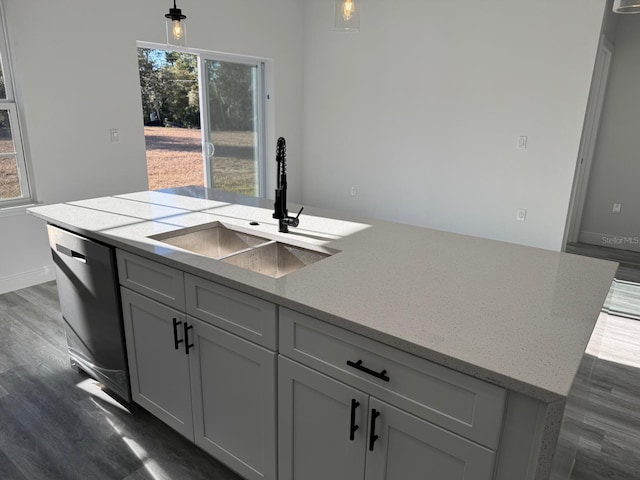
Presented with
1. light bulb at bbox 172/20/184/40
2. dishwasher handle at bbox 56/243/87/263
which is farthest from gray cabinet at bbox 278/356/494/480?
light bulb at bbox 172/20/184/40

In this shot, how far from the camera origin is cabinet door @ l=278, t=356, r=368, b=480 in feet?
4.32

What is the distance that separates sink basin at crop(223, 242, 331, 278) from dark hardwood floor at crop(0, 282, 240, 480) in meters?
0.87

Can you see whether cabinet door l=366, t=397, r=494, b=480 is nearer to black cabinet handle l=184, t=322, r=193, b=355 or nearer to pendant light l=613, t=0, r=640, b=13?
black cabinet handle l=184, t=322, r=193, b=355

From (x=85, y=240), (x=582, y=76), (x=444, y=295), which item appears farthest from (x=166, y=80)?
(x=444, y=295)

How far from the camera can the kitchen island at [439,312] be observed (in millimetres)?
1018

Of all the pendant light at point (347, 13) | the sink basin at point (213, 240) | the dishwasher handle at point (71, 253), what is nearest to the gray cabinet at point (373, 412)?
the sink basin at point (213, 240)

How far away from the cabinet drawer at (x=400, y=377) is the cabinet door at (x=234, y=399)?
170 mm

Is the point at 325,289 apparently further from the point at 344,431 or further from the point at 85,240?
the point at 85,240

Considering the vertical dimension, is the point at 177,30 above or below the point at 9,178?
above

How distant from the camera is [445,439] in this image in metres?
1.13

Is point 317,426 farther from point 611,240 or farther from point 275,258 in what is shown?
point 611,240

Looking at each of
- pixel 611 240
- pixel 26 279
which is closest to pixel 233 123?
pixel 26 279

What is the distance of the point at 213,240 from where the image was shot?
7.43 ft

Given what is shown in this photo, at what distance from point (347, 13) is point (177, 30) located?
1.04 metres
